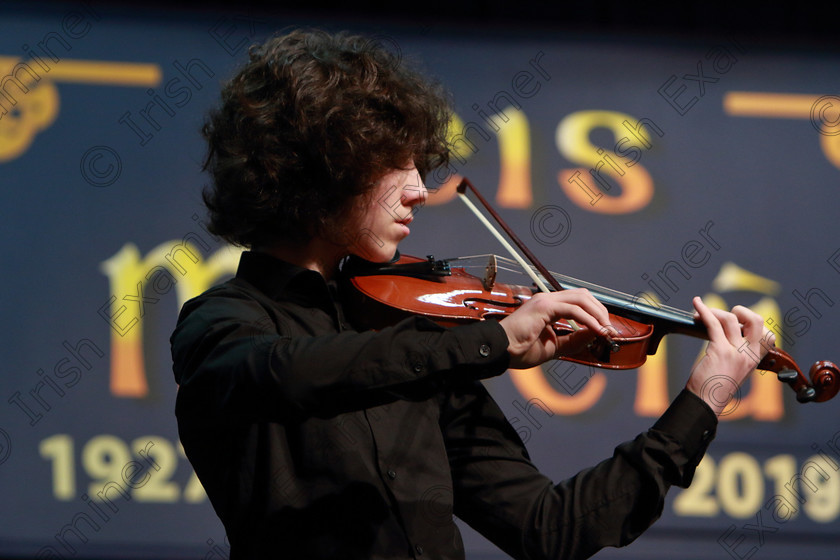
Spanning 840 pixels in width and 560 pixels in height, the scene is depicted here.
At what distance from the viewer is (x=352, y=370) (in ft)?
2.65

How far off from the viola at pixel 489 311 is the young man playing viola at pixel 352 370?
44 millimetres

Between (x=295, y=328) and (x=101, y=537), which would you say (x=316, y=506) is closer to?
(x=295, y=328)

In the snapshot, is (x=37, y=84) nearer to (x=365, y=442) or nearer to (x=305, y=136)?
(x=305, y=136)

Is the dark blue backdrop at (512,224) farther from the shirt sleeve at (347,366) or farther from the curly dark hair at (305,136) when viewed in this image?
the shirt sleeve at (347,366)

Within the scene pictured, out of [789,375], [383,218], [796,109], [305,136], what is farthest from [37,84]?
[796,109]

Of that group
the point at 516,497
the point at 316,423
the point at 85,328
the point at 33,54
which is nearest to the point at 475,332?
the point at 316,423

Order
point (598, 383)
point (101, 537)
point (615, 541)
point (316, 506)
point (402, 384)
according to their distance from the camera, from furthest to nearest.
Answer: point (598, 383), point (101, 537), point (615, 541), point (316, 506), point (402, 384)

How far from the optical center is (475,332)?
33.2 inches

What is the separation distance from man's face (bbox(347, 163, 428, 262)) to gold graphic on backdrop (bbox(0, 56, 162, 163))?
1.26 meters

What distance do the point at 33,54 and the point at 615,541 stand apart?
188 cm

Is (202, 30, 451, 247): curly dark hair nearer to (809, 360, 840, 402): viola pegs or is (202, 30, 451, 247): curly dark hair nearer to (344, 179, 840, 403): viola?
(344, 179, 840, 403): viola

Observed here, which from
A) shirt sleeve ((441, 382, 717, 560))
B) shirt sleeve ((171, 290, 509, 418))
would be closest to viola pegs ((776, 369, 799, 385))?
shirt sleeve ((441, 382, 717, 560))

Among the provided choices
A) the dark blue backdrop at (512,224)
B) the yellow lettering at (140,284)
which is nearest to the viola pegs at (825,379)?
the dark blue backdrop at (512,224)

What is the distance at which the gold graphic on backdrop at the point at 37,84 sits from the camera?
214 centimetres
